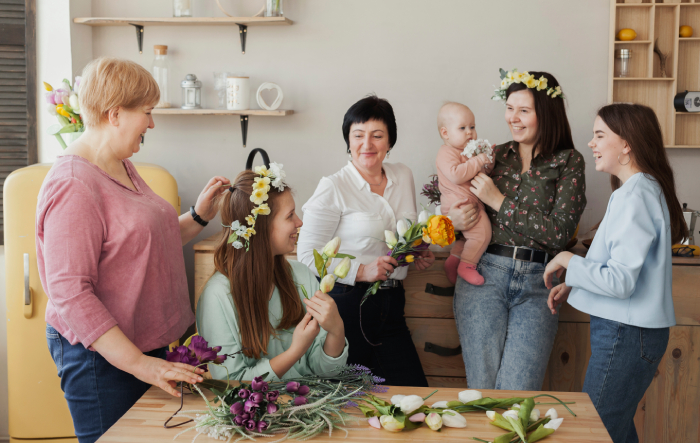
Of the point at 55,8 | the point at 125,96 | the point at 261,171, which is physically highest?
the point at 55,8

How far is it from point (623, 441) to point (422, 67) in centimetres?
193

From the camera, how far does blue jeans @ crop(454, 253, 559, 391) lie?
2098 mm

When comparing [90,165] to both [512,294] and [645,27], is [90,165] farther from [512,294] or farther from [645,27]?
[645,27]

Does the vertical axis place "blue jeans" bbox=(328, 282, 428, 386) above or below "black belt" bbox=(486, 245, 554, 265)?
below

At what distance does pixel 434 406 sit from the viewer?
1322mm

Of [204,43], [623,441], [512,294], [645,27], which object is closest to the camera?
[623,441]

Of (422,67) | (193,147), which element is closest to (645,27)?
(422,67)

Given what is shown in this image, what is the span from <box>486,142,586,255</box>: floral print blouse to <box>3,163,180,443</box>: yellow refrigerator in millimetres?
1481

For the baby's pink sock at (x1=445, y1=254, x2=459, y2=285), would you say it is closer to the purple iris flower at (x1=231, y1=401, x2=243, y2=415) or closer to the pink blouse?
the pink blouse

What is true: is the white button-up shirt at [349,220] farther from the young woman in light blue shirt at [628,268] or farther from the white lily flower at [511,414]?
the white lily flower at [511,414]

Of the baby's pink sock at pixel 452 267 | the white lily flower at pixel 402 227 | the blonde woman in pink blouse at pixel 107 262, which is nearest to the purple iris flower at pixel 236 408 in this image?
the blonde woman in pink blouse at pixel 107 262

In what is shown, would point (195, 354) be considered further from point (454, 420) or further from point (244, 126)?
point (244, 126)

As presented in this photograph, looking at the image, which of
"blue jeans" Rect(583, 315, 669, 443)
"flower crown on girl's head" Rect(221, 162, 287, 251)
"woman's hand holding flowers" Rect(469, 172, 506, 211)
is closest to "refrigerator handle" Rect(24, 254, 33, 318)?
"flower crown on girl's head" Rect(221, 162, 287, 251)

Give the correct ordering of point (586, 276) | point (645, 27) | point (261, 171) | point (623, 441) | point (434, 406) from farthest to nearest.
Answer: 1. point (645, 27)
2. point (623, 441)
3. point (586, 276)
4. point (261, 171)
5. point (434, 406)
